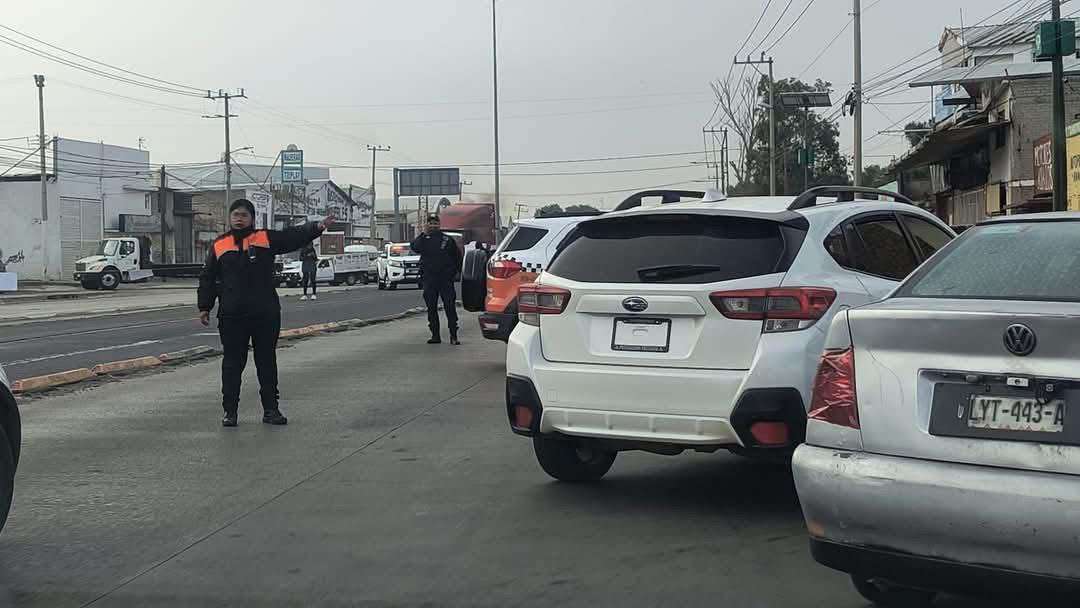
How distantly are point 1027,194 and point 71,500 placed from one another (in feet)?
108

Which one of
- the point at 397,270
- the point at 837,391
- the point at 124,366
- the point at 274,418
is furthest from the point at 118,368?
the point at 397,270

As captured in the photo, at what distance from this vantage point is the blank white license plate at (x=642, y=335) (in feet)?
19.8

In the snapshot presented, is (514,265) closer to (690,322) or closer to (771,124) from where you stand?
(690,322)

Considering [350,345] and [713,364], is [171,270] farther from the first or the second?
[713,364]

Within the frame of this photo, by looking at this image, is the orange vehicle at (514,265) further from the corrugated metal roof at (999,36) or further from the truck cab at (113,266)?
the truck cab at (113,266)

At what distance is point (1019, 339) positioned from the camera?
3713 millimetres

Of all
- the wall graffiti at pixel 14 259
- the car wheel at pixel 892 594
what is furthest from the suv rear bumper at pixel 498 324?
Result: the wall graffiti at pixel 14 259

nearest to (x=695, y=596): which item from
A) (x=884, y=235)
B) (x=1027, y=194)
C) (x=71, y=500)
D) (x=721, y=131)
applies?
(x=884, y=235)

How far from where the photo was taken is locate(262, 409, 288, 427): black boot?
9723 millimetres

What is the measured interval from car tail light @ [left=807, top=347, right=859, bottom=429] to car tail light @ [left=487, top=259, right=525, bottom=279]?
1013cm

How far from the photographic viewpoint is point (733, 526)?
6.04 meters

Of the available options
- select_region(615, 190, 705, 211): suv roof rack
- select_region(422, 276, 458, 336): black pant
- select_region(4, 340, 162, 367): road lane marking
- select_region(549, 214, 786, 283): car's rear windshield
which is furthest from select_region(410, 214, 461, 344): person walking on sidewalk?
select_region(549, 214, 786, 283): car's rear windshield

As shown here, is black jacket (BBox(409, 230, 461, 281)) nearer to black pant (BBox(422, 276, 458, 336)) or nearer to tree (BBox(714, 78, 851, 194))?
black pant (BBox(422, 276, 458, 336))

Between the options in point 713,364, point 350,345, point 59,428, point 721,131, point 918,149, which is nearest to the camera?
point 713,364
